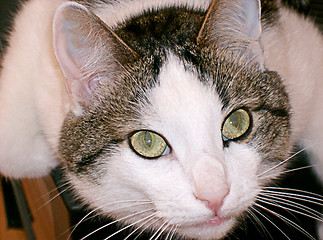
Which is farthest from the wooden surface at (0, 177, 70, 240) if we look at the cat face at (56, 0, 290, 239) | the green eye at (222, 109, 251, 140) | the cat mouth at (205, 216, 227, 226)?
the green eye at (222, 109, 251, 140)

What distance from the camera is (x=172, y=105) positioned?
879 millimetres

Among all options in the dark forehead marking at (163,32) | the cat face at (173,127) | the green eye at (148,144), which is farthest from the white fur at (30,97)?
the green eye at (148,144)

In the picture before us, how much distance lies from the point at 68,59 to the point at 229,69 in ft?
1.43

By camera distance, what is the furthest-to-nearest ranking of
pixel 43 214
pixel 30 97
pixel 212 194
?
pixel 30 97 < pixel 43 214 < pixel 212 194

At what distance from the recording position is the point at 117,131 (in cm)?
97

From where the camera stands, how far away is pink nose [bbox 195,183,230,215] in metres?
0.82

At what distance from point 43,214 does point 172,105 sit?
65cm

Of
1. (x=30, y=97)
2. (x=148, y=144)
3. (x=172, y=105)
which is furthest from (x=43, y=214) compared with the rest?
(x=172, y=105)

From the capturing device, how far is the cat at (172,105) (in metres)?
0.87

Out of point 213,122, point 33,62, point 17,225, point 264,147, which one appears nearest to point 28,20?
point 33,62

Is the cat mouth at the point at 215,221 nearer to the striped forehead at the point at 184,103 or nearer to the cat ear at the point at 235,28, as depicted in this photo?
the striped forehead at the point at 184,103

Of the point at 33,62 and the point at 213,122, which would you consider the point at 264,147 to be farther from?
the point at 33,62

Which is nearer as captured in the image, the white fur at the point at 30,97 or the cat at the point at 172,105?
the cat at the point at 172,105

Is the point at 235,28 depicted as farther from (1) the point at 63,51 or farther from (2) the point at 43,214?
(2) the point at 43,214
